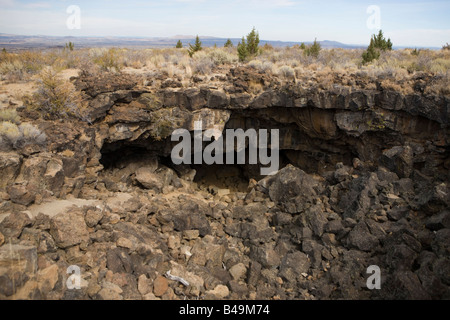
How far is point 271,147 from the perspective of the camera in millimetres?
14148

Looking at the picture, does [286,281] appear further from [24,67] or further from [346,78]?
[24,67]

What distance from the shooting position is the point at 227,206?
962cm

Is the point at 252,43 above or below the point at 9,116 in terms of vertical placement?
above

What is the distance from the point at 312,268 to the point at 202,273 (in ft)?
8.06

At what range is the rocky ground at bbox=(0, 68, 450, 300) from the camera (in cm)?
559

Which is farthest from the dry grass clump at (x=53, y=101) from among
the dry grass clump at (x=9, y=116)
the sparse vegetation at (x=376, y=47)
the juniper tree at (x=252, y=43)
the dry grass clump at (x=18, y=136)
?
the sparse vegetation at (x=376, y=47)

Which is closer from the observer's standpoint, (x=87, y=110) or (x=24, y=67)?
(x=87, y=110)

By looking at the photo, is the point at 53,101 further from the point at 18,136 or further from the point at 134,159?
the point at 134,159

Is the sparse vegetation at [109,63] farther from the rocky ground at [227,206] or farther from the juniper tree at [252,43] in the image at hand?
the juniper tree at [252,43]

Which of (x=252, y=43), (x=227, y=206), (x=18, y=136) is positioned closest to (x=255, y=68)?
(x=252, y=43)
